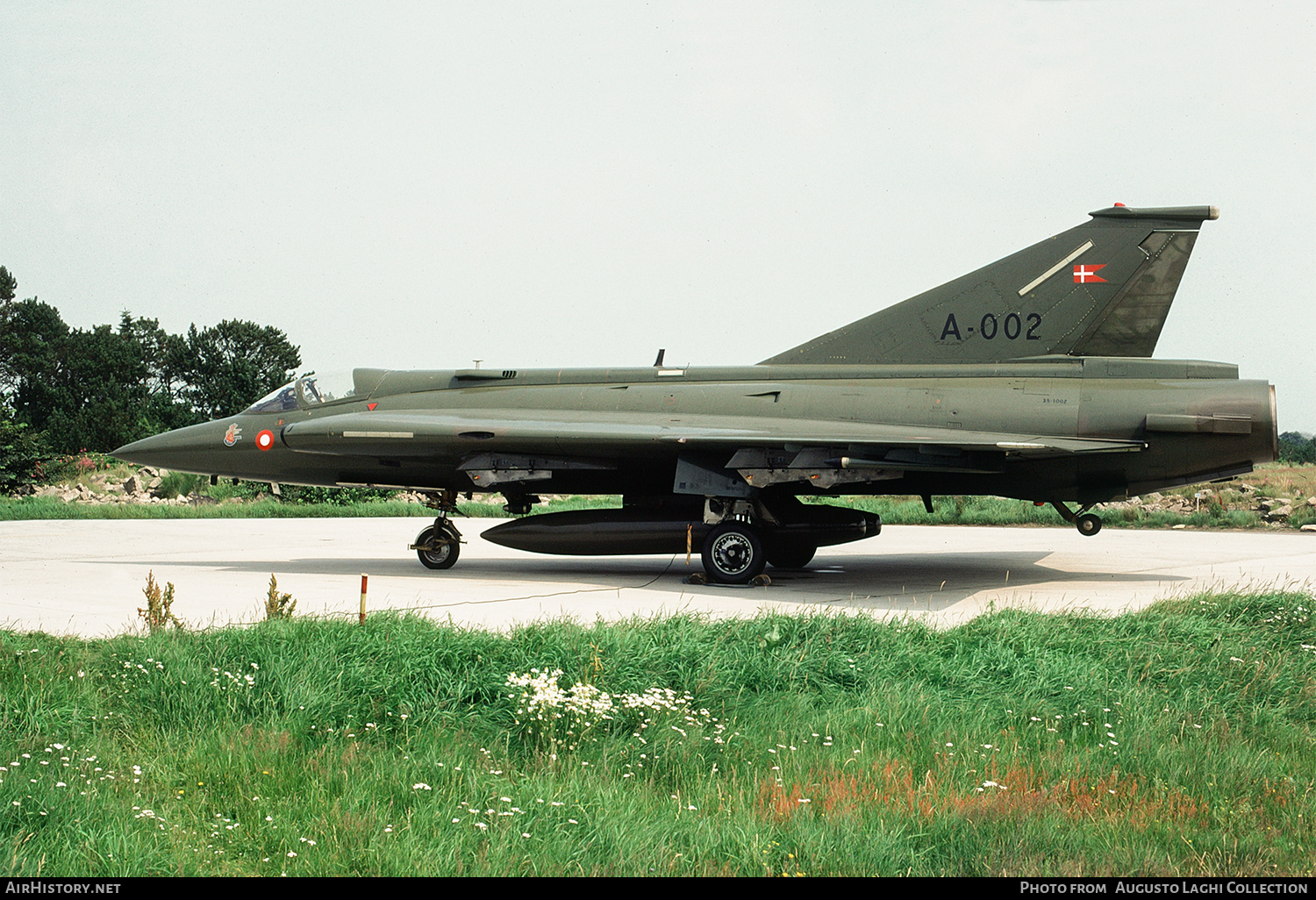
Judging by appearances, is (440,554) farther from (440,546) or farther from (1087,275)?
(1087,275)

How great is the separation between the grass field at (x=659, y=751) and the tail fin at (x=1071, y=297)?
515cm

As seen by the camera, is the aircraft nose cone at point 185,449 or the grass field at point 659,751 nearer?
the grass field at point 659,751

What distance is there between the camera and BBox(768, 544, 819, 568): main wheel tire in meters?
12.7

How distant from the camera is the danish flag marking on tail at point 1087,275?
38.9 feet

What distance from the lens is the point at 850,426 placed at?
450 inches

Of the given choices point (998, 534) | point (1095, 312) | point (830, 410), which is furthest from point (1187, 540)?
point (830, 410)

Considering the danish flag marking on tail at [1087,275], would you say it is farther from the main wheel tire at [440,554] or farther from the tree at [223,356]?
the tree at [223,356]

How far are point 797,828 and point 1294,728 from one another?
3573 mm

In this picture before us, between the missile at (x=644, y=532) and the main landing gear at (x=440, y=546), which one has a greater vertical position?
the missile at (x=644, y=532)

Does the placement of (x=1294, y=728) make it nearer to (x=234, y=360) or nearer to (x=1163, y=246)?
(x=1163, y=246)

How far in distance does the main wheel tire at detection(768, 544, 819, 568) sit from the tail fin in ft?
8.55
